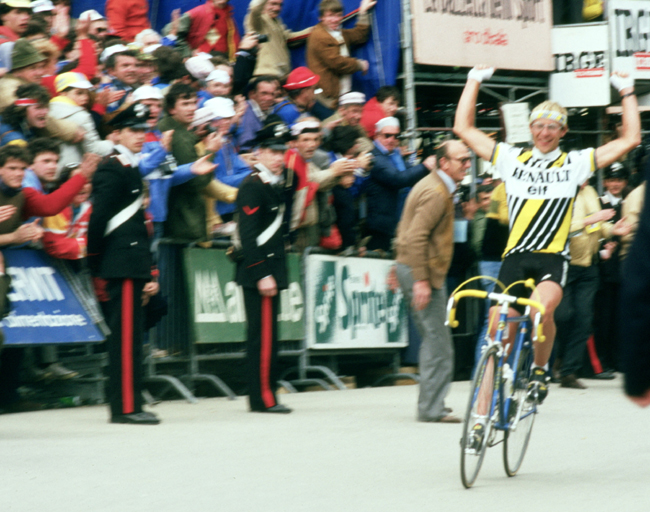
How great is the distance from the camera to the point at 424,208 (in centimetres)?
816

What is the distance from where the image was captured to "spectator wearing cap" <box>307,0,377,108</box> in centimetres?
1282

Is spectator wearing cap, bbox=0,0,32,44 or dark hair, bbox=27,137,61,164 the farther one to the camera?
spectator wearing cap, bbox=0,0,32,44

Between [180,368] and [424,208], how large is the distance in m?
3.09

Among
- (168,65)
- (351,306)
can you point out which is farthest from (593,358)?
(168,65)

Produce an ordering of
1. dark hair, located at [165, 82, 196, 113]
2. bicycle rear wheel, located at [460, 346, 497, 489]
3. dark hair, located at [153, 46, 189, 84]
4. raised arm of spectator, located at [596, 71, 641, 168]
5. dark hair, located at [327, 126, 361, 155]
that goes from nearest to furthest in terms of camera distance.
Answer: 1. bicycle rear wheel, located at [460, 346, 497, 489]
2. raised arm of spectator, located at [596, 71, 641, 168]
3. dark hair, located at [165, 82, 196, 113]
4. dark hair, located at [153, 46, 189, 84]
5. dark hair, located at [327, 126, 361, 155]

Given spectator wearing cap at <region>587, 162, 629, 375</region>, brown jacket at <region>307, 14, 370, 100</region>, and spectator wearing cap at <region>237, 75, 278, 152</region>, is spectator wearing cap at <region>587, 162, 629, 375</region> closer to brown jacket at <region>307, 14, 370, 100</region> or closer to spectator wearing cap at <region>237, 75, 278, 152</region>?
brown jacket at <region>307, 14, 370, 100</region>

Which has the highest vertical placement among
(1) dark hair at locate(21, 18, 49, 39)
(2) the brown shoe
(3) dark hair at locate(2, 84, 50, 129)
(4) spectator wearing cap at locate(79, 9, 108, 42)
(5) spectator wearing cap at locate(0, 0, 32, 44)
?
(4) spectator wearing cap at locate(79, 9, 108, 42)

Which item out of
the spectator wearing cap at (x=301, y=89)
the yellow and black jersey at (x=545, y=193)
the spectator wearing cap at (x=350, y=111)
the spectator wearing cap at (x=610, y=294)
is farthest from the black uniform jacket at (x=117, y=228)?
the spectator wearing cap at (x=610, y=294)

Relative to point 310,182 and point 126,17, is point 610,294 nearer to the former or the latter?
point 310,182

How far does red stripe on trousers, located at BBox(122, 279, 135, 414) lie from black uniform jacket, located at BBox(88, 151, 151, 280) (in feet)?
0.47

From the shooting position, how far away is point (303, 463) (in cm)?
641

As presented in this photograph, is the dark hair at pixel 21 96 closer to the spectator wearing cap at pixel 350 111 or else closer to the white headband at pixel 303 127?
the white headband at pixel 303 127

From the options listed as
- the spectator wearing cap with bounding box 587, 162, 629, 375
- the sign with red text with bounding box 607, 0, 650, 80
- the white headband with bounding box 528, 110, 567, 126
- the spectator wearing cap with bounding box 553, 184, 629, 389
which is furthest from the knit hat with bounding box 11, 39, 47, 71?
the sign with red text with bounding box 607, 0, 650, 80

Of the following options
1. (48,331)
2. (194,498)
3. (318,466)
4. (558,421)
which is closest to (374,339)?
(558,421)
